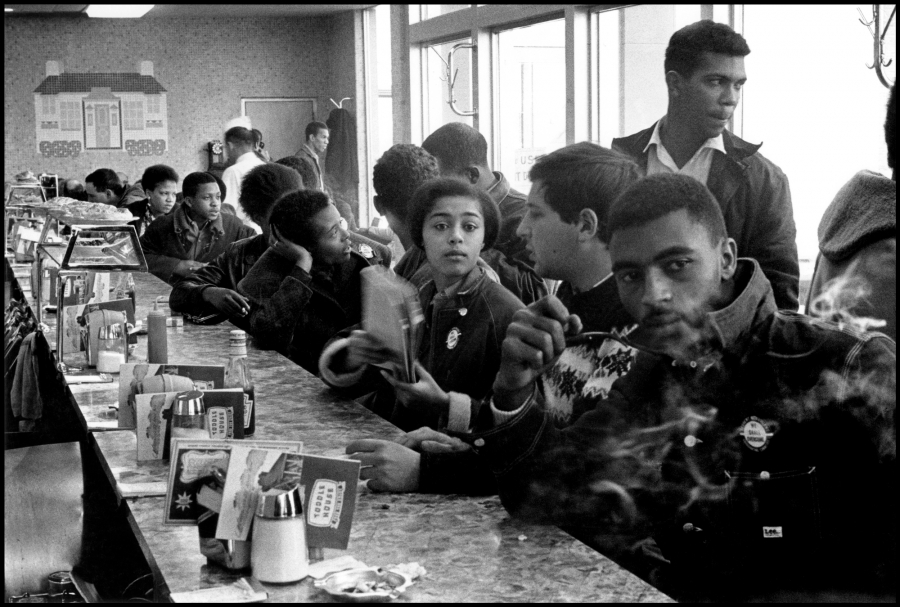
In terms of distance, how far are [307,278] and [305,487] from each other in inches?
64.9

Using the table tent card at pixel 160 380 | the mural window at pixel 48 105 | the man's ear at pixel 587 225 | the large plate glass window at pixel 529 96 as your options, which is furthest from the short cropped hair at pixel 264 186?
the man's ear at pixel 587 225

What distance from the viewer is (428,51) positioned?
2.56m

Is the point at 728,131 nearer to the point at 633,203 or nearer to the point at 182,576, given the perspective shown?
the point at 633,203

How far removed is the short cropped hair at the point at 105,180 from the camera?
4.02 metres

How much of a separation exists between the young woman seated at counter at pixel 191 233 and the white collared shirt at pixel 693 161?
243 centimetres

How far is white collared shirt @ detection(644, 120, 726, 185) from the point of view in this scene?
6.16 feet

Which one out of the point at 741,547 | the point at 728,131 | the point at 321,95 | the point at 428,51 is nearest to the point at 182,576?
the point at 741,547

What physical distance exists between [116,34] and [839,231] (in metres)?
1.96

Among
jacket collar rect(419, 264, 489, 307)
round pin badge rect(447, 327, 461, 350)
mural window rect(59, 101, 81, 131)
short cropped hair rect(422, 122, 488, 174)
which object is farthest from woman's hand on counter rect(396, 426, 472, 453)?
mural window rect(59, 101, 81, 131)

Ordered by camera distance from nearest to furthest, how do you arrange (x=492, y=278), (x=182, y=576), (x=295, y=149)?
(x=182, y=576) → (x=492, y=278) → (x=295, y=149)

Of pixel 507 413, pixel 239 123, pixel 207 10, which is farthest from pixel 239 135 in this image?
pixel 507 413

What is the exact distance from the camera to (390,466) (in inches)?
82.1

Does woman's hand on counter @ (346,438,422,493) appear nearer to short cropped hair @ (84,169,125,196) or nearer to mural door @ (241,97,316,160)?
mural door @ (241,97,316,160)

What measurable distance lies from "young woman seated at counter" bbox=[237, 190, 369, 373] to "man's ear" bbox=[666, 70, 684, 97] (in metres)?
1.28
